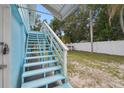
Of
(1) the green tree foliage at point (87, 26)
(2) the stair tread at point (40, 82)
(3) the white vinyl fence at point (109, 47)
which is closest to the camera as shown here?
(2) the stair tread at point (40, 82)

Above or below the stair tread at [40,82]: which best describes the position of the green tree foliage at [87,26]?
above

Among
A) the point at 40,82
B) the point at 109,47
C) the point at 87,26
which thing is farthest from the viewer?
the point at 87,26

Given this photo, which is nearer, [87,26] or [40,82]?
[40,82]

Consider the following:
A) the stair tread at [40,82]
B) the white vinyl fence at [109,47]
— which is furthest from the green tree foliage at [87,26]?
the stair tread at [40,82]

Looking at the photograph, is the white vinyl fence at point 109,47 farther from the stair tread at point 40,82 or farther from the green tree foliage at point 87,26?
the stair tread at point 40,82

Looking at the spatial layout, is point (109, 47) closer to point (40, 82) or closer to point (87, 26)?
point (87, 26)

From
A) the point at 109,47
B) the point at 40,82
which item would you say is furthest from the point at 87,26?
the point at 40,82

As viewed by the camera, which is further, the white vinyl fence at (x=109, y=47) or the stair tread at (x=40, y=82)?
the white vinyl fence at (x=109, y=47)

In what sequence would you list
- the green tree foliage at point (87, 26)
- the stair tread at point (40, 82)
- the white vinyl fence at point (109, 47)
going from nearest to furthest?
the stair tread at point (40, 82) < the white vinyl fence at point (109, 47) < the green tree foliage at point (87, 26)

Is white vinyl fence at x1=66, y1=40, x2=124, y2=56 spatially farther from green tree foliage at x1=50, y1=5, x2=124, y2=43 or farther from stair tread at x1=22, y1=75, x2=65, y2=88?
stair tread at x1=22, y1=75, x2=65, y2=88

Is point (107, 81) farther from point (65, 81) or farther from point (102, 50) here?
point (102, 50)

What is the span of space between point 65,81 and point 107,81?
1575 millimetres

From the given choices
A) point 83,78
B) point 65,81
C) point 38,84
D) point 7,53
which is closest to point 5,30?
point 7,53
